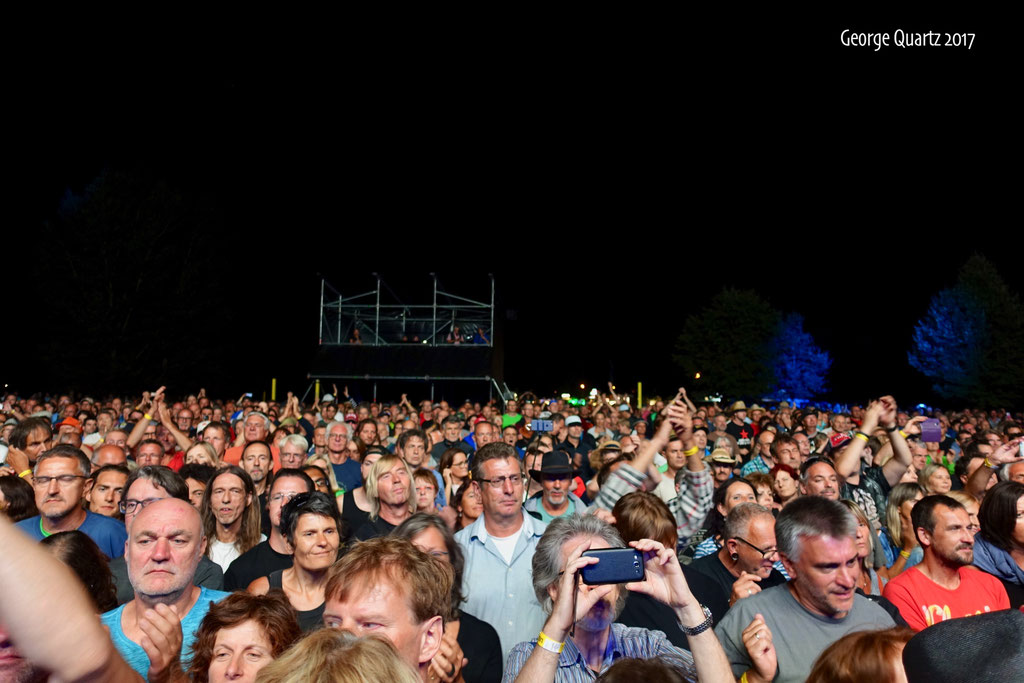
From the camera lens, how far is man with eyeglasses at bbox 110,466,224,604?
463 centimetres

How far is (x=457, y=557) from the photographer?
4105 millimetres

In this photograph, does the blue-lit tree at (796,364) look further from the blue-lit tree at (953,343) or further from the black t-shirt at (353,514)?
the black t-shirt at (353,514)

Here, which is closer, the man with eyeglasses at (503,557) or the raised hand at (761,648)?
the raised hand at (761,648)

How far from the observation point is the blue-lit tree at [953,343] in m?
50.8

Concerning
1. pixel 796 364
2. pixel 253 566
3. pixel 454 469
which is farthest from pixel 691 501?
pixel 796 364

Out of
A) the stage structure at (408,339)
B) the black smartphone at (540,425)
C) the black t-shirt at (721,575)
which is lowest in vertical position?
the black t-shirt at (721,575)

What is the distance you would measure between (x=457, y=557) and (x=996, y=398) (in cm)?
5517

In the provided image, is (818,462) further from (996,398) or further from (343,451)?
(996,398)

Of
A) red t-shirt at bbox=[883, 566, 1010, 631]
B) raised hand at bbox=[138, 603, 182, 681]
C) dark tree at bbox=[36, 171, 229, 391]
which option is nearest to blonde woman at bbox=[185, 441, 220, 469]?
raised hand at bbox=[138, 603, 182, 681]

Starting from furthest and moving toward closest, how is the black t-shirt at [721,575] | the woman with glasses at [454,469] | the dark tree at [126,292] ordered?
1. the dark tree at [126,292]
2. the woman with glasses at [454,469]
3. the black t-shirt at [721,575]

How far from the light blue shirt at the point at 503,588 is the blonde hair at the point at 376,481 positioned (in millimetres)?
1304

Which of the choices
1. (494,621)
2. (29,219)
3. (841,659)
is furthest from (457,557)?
(29,219)

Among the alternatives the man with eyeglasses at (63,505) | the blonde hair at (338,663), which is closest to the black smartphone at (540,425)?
the man with eyeglasses at (63,505)

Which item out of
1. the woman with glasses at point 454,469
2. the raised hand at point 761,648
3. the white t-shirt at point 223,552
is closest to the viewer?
the raised hand at point 761,648
